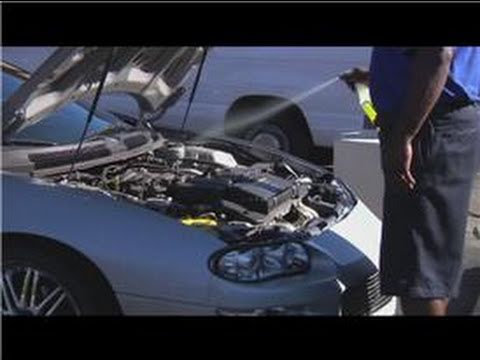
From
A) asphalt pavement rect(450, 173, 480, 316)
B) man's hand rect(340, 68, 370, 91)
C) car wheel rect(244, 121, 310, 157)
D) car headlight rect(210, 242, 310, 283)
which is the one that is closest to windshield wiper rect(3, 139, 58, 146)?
car headlight rect(210, 242, 310, 283)

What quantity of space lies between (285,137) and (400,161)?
4.93 metres

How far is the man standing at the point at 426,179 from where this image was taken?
3541 millimetres

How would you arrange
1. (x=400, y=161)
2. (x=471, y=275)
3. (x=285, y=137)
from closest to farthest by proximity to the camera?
(x=400, y=161), (x=471, y=275), (x=285, y=137)

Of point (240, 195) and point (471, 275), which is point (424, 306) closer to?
point (240, 195)

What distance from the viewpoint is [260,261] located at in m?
3.40

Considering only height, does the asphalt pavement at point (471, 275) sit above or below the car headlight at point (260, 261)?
below

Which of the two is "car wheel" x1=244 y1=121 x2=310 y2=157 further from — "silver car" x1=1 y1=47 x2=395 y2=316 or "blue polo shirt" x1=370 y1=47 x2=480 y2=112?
"blue polo shirt" x1=370 y1=47 x2=480 y2=112

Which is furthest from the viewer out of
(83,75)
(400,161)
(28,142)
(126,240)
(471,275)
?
(471,275)

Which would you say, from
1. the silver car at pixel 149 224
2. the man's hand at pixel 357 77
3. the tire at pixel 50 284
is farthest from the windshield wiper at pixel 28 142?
the man's hand at pixel 357 77

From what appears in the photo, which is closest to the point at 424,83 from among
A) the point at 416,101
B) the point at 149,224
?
the point at 416,101

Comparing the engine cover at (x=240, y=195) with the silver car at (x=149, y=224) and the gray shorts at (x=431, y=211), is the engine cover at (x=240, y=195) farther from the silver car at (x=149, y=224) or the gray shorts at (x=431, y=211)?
the gray shorts at (x=431, y=211)

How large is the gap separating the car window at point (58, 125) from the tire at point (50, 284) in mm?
873
